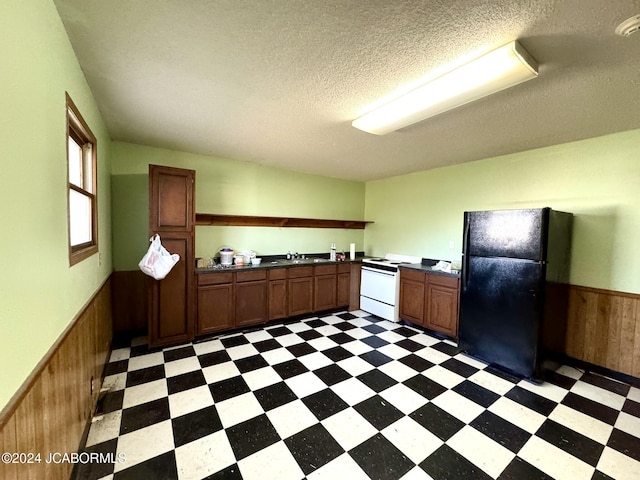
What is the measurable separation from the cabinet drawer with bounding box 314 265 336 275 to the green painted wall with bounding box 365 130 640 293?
1394 millimetres

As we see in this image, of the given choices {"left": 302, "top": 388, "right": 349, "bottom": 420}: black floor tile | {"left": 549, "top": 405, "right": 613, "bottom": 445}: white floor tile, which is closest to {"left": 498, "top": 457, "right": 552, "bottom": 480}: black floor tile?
{"left": 549, "top": 405, "right": 613, "bottom": 445}: white floor tile

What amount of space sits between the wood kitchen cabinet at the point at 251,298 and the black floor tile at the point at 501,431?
8.39 feet

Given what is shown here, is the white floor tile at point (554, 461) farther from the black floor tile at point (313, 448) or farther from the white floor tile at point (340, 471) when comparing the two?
the black floor tile at point (313, 448)

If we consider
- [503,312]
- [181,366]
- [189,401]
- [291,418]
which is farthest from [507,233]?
[181,366]

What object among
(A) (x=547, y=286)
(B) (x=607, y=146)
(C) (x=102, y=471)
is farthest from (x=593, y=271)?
(C) (x=102, y=471)

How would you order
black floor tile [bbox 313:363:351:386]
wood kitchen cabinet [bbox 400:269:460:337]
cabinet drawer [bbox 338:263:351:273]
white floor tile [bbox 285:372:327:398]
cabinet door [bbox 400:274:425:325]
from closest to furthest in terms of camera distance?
white floor tile [bbox 285:372:327:398] → black floor tile [bbox 313:363:351:386] → wood kitchen cabinet [bbox 400:269:460:337] → cabinet door [bbox 400:274:425:325] → cabinet drawer [bbox 338:263:351:273]

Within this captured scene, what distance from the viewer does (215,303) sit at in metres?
3.21

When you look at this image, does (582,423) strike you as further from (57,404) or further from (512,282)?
(57,404)

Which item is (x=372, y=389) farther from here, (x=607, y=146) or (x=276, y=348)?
(x=607, y=146)

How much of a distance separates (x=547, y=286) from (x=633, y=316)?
34.1 inches

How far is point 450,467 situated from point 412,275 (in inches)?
94.1

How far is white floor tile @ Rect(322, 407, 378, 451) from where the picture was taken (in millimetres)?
1690

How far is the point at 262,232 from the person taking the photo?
4129mm

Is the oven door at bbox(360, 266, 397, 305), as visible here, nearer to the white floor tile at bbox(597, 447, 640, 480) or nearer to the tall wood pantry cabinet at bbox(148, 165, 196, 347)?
the white floor tile at bbox(597, 447, 640, 480)
